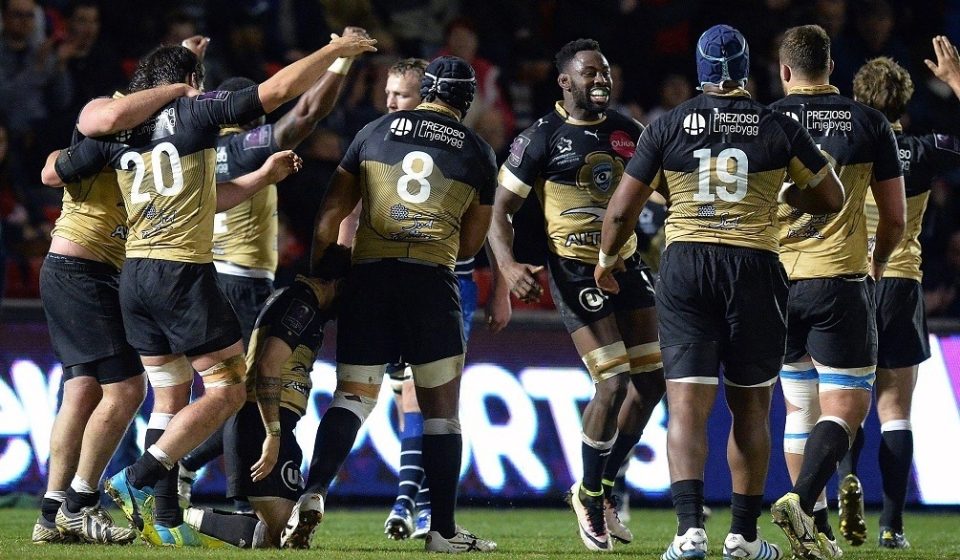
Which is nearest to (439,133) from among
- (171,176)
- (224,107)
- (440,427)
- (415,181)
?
(415,181)

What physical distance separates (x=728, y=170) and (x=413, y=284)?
5.60 ft

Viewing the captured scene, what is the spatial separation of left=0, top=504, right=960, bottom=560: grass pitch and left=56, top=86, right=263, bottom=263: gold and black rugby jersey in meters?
1.54

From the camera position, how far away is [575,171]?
8.23 metres

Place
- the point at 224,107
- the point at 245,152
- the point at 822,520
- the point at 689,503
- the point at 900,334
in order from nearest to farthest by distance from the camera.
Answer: the point at 689,503 < the point at 224,107 < the point at 822,520 < the point at 900,334 < the point at 245,152

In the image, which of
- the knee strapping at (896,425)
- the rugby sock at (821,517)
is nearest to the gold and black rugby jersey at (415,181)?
the rugby sock at (821,517)

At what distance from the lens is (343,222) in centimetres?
779

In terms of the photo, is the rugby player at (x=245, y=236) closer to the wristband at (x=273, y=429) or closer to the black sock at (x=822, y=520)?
the wristband at (x=273, y=429)

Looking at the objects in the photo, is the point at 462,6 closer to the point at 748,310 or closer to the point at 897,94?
the point at 897,94

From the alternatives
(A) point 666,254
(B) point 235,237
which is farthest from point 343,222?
(A) point 666,254

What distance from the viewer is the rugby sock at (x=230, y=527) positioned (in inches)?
282

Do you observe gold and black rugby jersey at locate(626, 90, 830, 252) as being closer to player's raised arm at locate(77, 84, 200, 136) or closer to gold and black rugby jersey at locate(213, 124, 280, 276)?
player's raised arm at locate(77, 84, 200, 136)

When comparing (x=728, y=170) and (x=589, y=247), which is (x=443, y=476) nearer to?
(x=589, y=247)

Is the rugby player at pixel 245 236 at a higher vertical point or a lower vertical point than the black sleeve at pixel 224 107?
lower

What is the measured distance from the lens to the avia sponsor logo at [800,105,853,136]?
715cm
